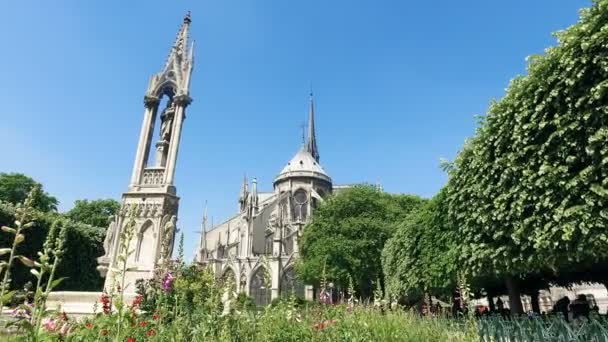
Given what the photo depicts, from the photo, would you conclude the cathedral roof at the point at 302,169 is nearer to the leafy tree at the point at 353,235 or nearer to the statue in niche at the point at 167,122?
the leafy tree at the point at 353,235

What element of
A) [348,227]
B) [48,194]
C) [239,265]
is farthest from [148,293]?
[239,265]

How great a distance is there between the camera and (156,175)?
47.5ft

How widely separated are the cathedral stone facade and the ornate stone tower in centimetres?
3131

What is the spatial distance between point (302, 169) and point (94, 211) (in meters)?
30.7

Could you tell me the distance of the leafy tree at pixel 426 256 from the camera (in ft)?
41.6

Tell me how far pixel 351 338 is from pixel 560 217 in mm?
4738

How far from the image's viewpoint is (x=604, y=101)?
6926 millimetres

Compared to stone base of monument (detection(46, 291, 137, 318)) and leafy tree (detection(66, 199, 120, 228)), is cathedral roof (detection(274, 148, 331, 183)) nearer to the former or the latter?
leafy tree (detection(66, 199, 120, 228))

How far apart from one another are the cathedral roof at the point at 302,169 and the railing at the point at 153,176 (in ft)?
153

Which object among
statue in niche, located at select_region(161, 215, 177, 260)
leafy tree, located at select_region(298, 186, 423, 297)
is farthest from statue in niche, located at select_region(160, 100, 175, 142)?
leafy tree, located at select_region(298, 186, 423, 297)

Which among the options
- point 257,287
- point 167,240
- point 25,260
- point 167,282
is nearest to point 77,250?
point 167,282

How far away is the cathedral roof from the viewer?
61312mm

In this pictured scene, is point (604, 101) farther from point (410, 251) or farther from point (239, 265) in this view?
point (239, 265)

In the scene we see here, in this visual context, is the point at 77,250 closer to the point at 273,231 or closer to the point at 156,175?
the point at 156,175
